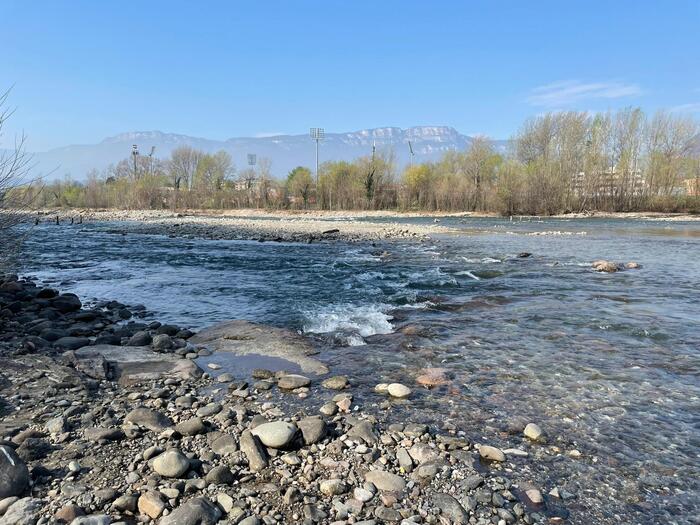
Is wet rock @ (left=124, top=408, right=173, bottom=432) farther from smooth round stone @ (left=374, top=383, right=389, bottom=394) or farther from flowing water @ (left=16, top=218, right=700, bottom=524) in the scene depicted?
smooth round stone @ (left=374, top=383, right=389, bottom=394)

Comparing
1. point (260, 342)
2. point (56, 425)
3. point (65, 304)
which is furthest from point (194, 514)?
point (65, 304)

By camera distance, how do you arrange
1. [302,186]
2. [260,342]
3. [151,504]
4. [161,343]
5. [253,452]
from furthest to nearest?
[302,186] → [260,342] → [161,343] → [253,452] → [151,504]

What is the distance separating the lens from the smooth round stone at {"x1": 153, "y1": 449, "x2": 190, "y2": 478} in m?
3.83

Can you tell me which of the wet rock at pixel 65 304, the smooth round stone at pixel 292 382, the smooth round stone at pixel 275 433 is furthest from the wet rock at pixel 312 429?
the wet rock at pixel 65 304

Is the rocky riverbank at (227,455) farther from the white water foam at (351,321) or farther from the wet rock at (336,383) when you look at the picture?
the white water foam at (351,321)

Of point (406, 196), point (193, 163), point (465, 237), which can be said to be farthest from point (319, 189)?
point (465, 237)

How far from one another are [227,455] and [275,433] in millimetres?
506

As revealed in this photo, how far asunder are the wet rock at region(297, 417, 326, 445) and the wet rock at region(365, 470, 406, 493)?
0.77m

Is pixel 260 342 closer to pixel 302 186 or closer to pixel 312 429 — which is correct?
pixel 312 429

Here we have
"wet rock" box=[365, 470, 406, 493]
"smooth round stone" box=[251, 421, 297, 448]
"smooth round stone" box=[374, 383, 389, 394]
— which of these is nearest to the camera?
"wet rock" box=[365, 470, 406, 493]

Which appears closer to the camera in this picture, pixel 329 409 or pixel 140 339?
pixel 329 409

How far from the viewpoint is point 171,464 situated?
12.7 feet

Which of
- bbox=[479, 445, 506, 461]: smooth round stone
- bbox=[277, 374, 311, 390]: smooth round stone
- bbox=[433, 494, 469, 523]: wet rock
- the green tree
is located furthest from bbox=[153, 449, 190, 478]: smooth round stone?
the green tree

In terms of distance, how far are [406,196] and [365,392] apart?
244ft
